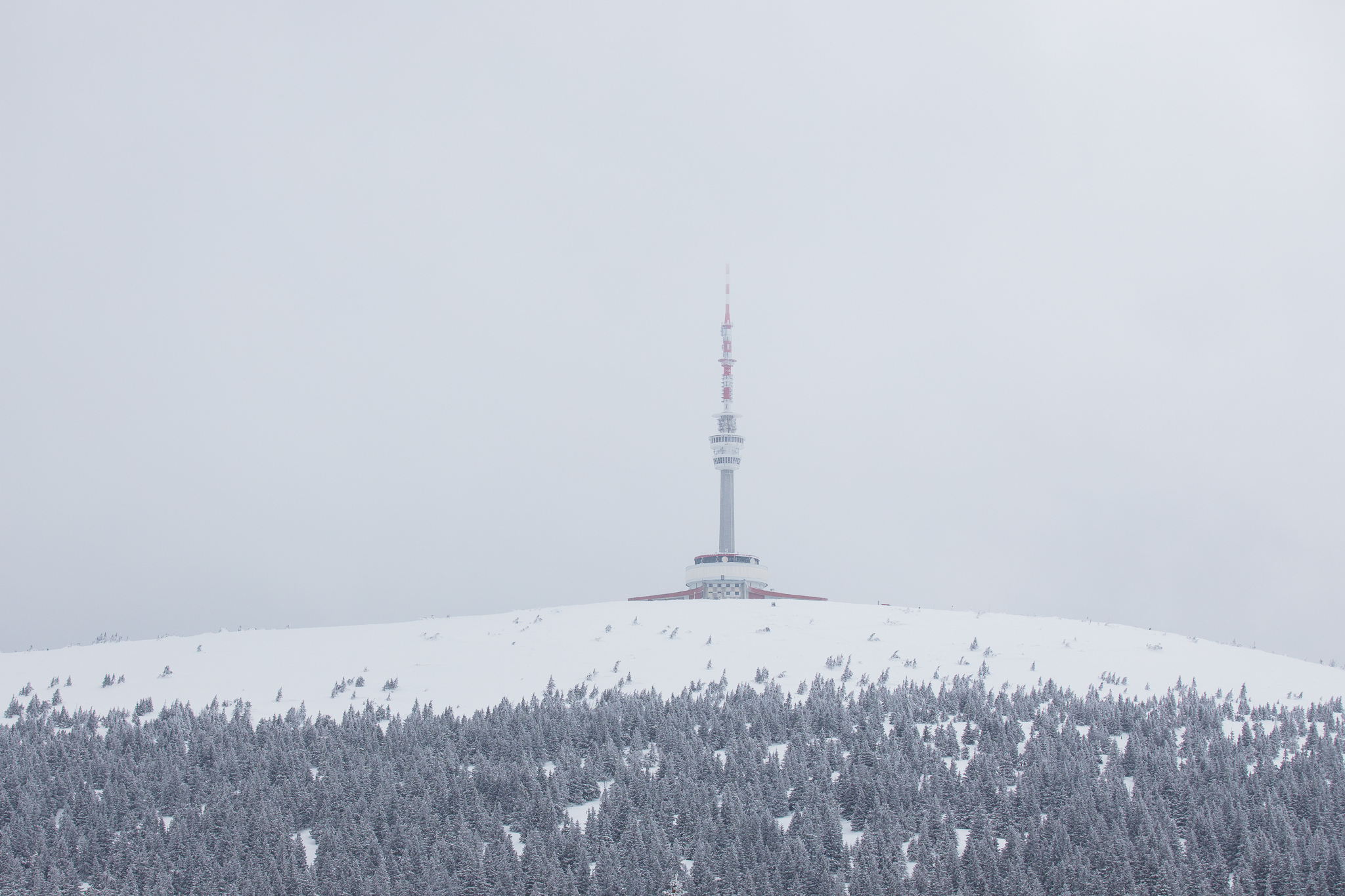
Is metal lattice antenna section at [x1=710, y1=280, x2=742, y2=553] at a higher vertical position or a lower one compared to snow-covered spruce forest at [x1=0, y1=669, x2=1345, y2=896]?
higher

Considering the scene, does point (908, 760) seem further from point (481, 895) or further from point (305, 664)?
point (305, 664)

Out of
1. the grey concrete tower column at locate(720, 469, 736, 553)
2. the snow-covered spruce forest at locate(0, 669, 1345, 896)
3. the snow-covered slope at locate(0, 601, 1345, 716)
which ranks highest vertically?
the grey concrete tower column at locate(720, 469, 736, 553)

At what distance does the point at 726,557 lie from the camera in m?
144

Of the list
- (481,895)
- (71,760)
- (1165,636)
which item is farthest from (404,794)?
(1165,636)

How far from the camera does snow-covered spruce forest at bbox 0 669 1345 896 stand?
3045 cm

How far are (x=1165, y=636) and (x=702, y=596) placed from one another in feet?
265

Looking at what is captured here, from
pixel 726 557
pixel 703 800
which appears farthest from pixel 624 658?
pixel 726 557

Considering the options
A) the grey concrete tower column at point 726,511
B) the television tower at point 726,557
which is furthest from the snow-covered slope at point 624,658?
the grey concrete tower column at point 726,511

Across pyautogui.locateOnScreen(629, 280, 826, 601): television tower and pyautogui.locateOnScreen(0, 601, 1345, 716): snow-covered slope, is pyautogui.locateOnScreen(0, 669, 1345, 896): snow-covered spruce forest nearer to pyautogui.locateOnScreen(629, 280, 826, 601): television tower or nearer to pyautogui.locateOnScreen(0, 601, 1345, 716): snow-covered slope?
pyautogui.locateOnScreen(0, 601, 1345, 716): snow-covered slope

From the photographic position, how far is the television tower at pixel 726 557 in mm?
140750

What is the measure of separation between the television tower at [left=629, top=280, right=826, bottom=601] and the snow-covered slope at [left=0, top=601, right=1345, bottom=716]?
53.8 m

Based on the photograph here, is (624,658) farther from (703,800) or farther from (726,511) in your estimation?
(726,511)

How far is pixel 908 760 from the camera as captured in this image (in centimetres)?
3653

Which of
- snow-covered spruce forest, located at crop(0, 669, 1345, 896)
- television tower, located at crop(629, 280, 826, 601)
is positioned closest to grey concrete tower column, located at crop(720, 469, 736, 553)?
television tower, located at crop(629, 280, 826, 601)
